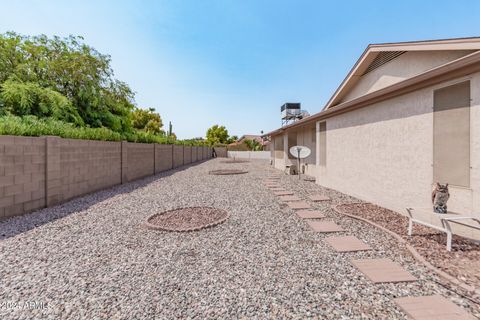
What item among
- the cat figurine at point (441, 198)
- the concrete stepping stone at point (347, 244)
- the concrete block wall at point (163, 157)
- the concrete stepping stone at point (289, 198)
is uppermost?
the concrete block wall at point (163, 157)

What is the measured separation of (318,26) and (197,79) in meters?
8.08

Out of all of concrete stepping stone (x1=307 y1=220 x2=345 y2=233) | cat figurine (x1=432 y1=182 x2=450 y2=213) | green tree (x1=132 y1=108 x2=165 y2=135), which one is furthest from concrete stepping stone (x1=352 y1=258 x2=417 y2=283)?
green tree (x1=132 y1=108 x2=165 y2=135)

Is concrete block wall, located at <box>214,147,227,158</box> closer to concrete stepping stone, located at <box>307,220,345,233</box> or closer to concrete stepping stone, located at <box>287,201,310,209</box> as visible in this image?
concrete stepping stone, located at <box>287,201,310,209</box>

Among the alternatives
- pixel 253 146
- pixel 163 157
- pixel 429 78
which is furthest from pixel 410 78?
pixel 253 146

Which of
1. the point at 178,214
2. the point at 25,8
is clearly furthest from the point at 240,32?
the point at 178,214

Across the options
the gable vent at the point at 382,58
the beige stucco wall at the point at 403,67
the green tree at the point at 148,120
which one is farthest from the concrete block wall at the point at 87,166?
the green tree at the point at 148,120

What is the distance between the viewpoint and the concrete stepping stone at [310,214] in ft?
16.5

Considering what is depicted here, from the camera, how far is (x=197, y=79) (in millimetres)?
14656

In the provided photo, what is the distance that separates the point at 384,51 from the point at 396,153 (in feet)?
14.5

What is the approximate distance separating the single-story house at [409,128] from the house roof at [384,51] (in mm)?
25

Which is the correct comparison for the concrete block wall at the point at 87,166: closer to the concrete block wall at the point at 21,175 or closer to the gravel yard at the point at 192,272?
the concrete block wall at the point at 21,175

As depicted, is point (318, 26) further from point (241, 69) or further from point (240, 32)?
point (241, 69)

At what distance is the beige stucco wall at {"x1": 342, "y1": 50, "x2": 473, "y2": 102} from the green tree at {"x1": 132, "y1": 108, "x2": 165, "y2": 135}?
95.2 ft

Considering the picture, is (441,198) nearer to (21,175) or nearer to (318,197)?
(318,197)
